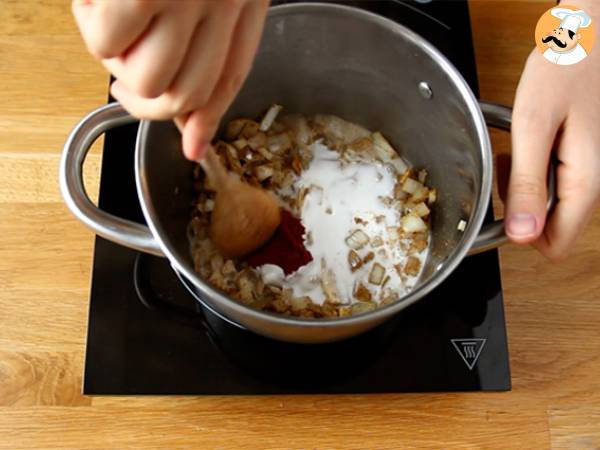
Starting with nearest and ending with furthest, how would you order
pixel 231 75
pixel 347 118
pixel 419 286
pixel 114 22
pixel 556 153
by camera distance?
pixel 114 22, pixel 231 75, pixel 419 286, pixel 556 153, pixel 347 118

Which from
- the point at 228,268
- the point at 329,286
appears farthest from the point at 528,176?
the point at 228,268

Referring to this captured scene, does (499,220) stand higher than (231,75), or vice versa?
(231,75)

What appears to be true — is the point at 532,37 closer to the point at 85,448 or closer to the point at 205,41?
the point at 205,41

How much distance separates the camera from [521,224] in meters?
0.68

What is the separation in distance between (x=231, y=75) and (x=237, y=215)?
0.29 metres

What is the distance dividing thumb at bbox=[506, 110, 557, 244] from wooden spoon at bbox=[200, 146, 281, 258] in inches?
11.4

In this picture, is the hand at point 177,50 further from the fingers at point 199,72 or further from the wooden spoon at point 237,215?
the wooden spoon at point 237,215

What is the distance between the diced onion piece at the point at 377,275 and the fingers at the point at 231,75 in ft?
1.30

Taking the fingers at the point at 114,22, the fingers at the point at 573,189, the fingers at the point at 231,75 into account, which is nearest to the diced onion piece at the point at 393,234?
the fingers at the point at 573,189

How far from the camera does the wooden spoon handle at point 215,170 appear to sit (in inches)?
27.9

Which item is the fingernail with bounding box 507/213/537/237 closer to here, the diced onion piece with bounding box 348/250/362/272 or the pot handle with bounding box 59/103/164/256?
the diced onion piece with bounding box 348/250/362/272

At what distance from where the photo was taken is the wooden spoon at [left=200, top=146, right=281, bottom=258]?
752 mm

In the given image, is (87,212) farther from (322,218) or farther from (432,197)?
(432,197)

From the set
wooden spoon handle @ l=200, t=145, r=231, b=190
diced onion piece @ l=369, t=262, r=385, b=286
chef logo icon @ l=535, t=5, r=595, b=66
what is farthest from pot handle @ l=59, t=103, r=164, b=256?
chef logo icon @ l=535, t=5, r=595, b=66
